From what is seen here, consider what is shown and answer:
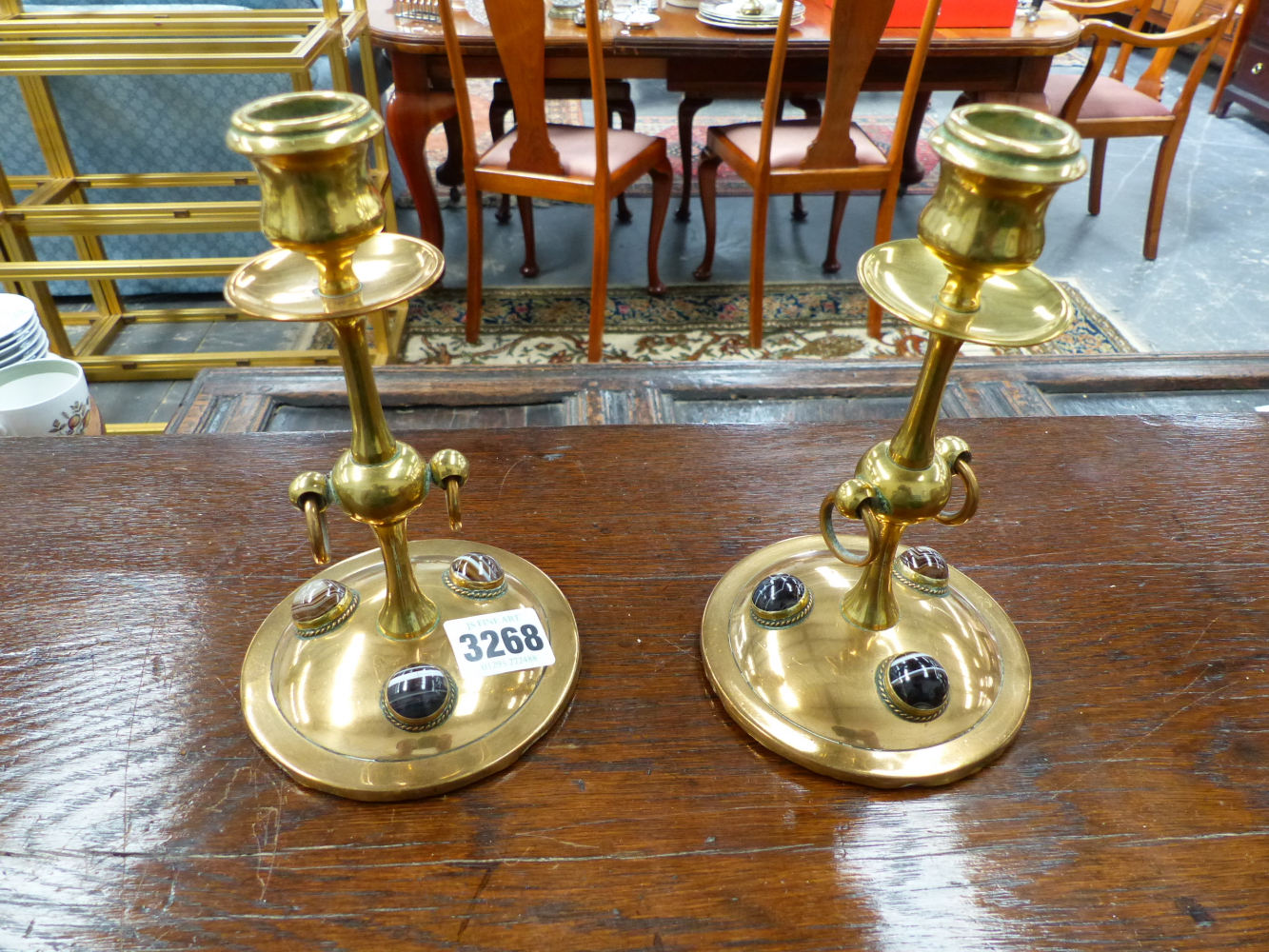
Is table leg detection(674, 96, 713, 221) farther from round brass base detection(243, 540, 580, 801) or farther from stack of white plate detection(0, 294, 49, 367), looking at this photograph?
round brass base detection(243, 540, 580, 801)

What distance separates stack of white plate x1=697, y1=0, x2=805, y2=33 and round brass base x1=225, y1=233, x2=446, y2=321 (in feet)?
5.46

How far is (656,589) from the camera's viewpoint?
625mm

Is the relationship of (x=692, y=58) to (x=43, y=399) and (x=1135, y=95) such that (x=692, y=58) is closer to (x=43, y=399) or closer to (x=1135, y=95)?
(x=1135, y=95)

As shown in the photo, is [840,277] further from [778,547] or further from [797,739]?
[797,739]

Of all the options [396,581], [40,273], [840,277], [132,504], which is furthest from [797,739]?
[840,277]

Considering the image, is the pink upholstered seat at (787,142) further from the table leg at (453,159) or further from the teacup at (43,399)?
the teacup at (43,399)

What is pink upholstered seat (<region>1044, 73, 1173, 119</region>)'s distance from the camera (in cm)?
221

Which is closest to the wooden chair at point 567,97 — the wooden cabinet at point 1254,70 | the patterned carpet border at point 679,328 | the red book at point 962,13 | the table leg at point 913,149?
the patterned carpet border at point 679,328

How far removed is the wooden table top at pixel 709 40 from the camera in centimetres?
180

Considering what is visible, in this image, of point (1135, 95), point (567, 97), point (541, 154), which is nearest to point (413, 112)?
point (541, 154)

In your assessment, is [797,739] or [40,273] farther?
[40,273]

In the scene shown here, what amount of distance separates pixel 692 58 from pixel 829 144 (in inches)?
14.4

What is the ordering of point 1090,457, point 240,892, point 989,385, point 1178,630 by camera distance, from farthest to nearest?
point 989,385 → point 1090,457 → point 1178,630 → point 240,892

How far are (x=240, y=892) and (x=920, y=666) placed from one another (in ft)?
1.28
